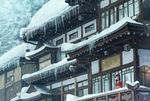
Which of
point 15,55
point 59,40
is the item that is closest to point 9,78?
point 15,55

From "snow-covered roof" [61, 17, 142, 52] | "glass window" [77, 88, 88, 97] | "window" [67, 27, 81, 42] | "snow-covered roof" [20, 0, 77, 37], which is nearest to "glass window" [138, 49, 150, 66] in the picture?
"snow-covered roof" [61, 17, 142, 52]

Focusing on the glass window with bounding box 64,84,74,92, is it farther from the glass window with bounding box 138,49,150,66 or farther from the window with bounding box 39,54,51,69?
the glass window with bounding box 138,49,150,66

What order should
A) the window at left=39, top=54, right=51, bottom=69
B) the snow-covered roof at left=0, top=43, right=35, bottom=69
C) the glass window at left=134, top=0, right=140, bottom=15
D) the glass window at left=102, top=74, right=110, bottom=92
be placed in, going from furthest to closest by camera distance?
the snow-covered roof at left=0, top=43, right=35, bottom=69
the window at left=39, top=54, right=51, bottom=69
the glass window at left=102, top=74, right=110, bottom=92
the glass window at left=134, top=0, right=140, bottom=15

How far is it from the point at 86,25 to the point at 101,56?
3932 millimetres

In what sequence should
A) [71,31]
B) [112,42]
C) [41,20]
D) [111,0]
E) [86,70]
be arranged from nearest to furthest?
[112,42]
[111,0]
[86,70]
[71,31]
[41,20]

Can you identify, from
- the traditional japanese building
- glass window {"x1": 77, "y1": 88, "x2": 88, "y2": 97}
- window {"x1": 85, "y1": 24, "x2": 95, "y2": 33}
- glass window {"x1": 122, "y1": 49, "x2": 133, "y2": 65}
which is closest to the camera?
the traditional japanese building

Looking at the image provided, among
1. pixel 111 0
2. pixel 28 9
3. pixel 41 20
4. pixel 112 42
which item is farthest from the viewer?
pixel 28 9

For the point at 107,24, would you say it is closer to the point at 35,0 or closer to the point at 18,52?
the point at 18,52

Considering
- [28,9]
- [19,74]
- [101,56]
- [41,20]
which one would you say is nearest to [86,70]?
[101,56]

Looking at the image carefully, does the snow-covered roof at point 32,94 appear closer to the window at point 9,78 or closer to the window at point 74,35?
the window at point 74,35

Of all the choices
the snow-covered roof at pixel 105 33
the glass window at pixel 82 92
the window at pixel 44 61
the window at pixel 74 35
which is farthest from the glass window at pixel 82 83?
the window at pixel 44 61

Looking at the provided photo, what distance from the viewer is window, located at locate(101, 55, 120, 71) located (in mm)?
27356

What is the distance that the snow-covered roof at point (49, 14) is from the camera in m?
Answer: 34.8

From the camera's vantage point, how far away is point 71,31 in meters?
34.3
